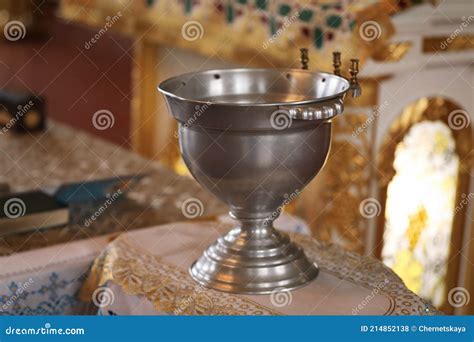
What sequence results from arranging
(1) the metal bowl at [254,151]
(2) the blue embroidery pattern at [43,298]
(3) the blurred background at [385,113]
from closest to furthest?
(1) the metal bowl at [254,151], (2) the blue embroidery pattern at [43,298], (3) the blurred background at [385,113]

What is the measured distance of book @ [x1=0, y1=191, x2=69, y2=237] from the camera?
1.56 m

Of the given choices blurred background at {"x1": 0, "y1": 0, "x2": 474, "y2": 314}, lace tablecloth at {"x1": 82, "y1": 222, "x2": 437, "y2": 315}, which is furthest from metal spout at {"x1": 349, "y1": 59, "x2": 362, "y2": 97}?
blurred background at {"x1": 0, "y1": 0, "x2": 474, "y2": 314}

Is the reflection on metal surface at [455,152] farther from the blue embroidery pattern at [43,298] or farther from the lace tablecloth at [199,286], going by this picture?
the blue embroidery pattern at [43,298]

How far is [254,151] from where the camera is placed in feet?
3.73

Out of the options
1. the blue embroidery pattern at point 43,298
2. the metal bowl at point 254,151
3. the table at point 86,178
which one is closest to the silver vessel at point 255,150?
the metal bowl at point 254,151

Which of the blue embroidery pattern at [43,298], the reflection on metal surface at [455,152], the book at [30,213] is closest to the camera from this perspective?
Result: the blue embroidery pattern at [43,298]

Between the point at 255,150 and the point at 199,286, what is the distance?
0.27 metres

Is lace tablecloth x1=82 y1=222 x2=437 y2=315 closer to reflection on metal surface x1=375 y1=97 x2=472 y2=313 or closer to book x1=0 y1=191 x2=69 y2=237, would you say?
book x1=0 y1=191 x2=69 y2=237

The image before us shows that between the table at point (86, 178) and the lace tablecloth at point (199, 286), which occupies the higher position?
the lace tablecloth at point (199, 286)

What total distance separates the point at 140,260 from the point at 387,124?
1.36 m

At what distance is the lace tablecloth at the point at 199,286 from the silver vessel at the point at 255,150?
35mm

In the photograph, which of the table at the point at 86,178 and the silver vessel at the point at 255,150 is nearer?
the silver vessel at the point at 255,150

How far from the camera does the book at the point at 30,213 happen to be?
156 centimetres

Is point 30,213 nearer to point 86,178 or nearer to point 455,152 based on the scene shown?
point 86,178
